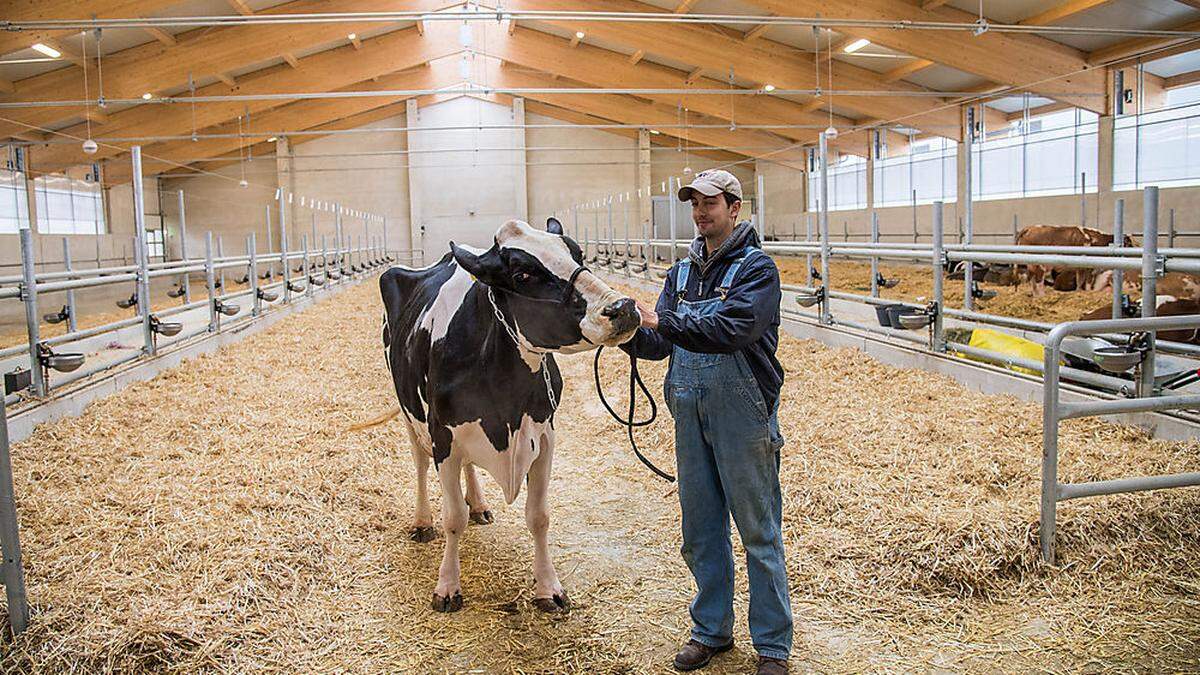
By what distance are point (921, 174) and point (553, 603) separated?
20202 mm

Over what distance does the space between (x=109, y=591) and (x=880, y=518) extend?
285 centimetres

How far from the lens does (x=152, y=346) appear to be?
7.32 meters

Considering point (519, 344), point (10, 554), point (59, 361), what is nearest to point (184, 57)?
point (59, 361)

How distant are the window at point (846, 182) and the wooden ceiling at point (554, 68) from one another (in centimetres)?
145

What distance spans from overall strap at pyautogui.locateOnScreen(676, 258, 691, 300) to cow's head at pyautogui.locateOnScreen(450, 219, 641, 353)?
269 millimetres

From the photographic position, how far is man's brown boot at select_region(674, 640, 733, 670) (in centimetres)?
267

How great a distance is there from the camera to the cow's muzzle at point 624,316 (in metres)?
2.44

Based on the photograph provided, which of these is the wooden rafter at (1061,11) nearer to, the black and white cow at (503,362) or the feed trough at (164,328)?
the black and white cow at (503,362)

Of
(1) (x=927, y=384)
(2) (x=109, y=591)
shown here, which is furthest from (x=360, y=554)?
(1) (x=927, y=384)

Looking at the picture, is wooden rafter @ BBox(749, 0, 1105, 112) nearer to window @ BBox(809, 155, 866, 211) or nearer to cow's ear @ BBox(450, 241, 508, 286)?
window @ BBox(809, 155, 866, 211)

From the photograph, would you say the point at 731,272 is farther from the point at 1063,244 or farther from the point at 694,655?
the point at 1063,244

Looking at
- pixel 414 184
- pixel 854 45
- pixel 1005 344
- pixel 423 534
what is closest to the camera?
pixel 423 534

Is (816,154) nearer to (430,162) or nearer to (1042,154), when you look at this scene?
(1042,154)

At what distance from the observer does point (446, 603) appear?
10.3ft
